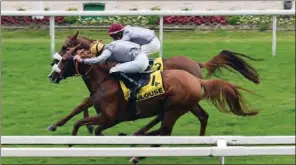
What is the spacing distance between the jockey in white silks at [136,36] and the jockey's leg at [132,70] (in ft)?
0.93

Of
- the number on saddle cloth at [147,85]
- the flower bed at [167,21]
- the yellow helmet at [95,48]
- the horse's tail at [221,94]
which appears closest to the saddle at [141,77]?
the number on saddle cloth at [147,85]

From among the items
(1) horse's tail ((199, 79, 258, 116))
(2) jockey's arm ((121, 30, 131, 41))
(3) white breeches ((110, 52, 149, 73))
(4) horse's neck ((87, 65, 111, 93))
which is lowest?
(1) horse's tail ((199, 79, 258, 116))

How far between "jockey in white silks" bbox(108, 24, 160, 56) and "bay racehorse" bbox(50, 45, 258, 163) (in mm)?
259

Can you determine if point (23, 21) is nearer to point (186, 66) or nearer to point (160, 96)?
point (186, 66)

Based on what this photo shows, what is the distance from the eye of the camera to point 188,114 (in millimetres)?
8477

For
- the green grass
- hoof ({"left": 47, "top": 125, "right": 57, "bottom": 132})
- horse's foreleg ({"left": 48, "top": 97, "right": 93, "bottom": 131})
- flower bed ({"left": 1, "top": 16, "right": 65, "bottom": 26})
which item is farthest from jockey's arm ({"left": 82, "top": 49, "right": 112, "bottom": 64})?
flower bed ({"left": 1, "top": 16, "right": 65, "bottom": 26})

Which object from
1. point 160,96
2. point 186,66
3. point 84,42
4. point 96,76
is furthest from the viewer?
point 186,66

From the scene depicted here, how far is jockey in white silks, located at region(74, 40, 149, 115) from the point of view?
6.71 m

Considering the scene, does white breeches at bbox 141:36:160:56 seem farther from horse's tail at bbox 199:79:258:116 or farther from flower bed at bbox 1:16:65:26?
flower bed at bbox 1:16:65:26

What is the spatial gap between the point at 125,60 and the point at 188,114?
72.3 inches

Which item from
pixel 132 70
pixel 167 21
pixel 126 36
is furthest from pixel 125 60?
pixel 167 21

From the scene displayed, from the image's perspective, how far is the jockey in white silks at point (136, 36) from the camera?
6.91m

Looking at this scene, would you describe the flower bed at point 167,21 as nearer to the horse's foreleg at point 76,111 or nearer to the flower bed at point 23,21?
the flower bed at point 23,21

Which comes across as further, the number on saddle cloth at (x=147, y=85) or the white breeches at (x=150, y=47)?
the white breeches at (x=150, y=47)
